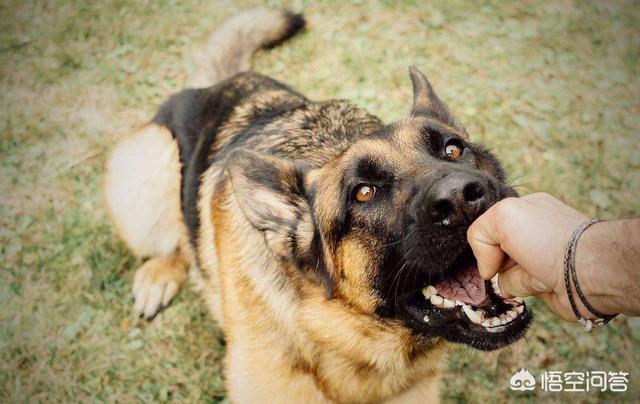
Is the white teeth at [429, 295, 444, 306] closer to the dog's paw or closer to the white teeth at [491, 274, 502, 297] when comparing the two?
the white teeth at [491, 274, 502, 297]

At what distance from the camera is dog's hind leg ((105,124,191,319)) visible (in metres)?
4.52

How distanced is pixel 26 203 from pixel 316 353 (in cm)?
409

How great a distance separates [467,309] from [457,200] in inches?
25.1

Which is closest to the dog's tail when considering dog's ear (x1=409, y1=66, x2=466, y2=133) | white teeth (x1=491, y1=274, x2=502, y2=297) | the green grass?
the green grass

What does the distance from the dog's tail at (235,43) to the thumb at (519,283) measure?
4081 millimetres

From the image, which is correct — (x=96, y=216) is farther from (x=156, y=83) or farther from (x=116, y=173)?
(x=156, y=83)

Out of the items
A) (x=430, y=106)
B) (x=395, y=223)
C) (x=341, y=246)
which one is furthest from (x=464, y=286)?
(x=430, y=106)

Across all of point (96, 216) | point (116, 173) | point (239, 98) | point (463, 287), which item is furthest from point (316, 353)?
point (96, 216)

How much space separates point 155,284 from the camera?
466 centimetres

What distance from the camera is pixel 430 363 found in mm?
3199

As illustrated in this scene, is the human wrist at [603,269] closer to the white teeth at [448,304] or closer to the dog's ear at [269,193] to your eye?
the white teeth at [448,304]

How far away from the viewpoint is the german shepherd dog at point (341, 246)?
2.51m

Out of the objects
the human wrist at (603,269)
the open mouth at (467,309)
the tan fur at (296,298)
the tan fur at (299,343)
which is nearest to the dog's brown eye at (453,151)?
the tan fur at (296,298)

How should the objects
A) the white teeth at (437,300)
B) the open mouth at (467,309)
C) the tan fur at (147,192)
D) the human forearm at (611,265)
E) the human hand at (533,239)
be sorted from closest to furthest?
1. the human forearm at (611,265)
2. the human hand at (533,239)
3. the open mouth at (467,309)
4. the white teeth at (437,300)
5. the tan fur at (147,192)
